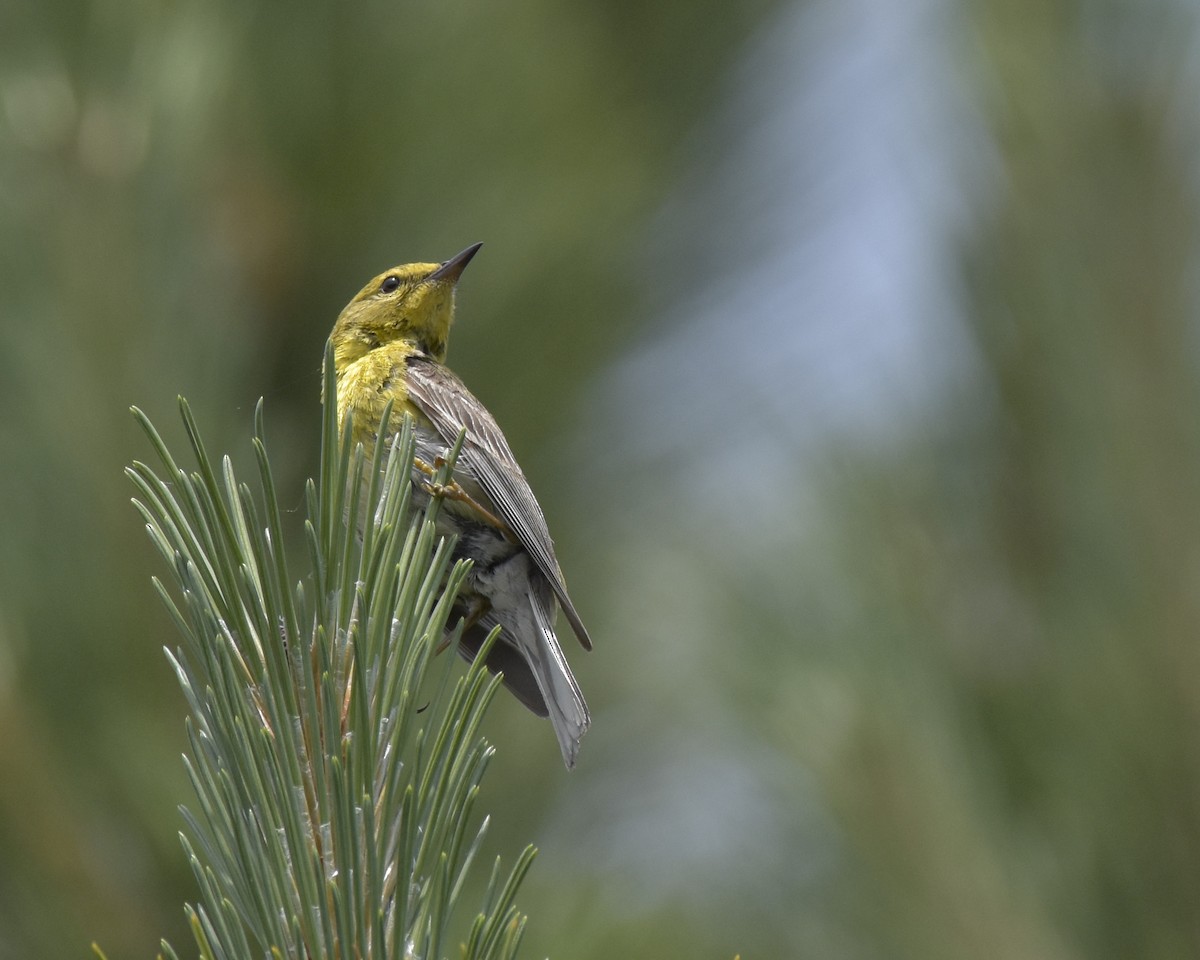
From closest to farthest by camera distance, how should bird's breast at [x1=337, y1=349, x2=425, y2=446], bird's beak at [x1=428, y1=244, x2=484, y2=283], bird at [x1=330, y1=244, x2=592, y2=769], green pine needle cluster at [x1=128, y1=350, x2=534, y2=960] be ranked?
green pine needle cluster at [x1=128, y1=350, x2=534, y2=960] < bird at [x1=330, y1=244, x2=592, y2=769] < bird's breast at [x1=337, y1=349, x2=425, y2=446] < bird's beak at [x1=428, y1=244, x2=484, y2=283]

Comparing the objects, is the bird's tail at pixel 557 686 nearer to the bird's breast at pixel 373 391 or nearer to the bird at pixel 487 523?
the bird at pixel 487 523

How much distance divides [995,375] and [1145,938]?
61.7 inches

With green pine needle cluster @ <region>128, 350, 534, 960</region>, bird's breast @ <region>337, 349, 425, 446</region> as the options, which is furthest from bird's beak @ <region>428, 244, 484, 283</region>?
green pine needle cluster @ <region>128, 350, 534, 960</region>

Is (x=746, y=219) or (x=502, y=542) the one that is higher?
(x=746, y=219)

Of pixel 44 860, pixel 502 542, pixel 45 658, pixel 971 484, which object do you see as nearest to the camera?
pixel 44 860

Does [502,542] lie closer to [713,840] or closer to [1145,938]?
[713,840]

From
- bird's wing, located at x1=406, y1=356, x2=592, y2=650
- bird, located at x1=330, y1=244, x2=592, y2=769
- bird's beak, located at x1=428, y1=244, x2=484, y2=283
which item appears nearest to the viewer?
bird, located at x1=330, y1=244, x2=592, y2=769

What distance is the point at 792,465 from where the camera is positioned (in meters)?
4.35

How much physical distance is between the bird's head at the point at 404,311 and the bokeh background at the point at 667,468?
0.29ft

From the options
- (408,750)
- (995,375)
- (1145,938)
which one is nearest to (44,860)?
(408,750)

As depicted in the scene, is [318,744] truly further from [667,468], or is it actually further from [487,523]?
[667,468]

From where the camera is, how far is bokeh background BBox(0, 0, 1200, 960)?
10.4ft

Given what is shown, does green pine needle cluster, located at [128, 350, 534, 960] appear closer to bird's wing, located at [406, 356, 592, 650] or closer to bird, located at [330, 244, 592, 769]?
bird, located at [330, 244, 592, 769]

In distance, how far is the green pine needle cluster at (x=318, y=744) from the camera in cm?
141
